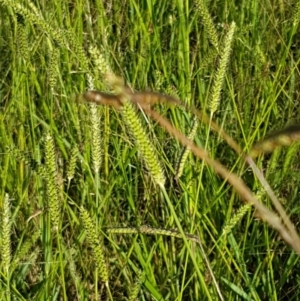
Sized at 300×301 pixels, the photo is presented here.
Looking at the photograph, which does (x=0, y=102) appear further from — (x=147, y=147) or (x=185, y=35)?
(x=147, y=147)

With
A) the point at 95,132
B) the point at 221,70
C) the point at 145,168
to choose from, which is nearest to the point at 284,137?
the point at 221,70

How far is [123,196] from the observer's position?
5.01ft

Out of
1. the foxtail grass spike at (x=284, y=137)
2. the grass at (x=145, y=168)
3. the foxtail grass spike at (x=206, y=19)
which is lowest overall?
the grass at (x=145, y=168)

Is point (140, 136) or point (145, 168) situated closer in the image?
point (140, 136)

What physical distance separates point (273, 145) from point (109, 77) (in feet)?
0.44

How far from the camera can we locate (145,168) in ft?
4.99

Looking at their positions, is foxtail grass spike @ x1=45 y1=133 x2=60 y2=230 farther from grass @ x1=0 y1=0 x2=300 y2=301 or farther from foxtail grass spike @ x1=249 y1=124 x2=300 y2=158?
foxtail grass spike @ x1=249 y1=124 x2=300 y2=158

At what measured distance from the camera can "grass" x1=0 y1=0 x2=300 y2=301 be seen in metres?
1.15

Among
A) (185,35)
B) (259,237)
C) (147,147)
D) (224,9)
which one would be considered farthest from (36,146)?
(147,147)

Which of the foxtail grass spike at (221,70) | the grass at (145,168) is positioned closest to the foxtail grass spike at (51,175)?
the grass at (145,168)

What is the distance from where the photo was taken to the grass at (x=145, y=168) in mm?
1153

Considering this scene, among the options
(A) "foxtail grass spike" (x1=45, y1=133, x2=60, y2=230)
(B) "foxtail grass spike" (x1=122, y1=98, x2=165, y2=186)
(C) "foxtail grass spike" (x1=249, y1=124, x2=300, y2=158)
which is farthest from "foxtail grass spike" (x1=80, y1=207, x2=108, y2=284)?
(C) "foxtail grass spike" (x1=249, y1=124, x2=300, y2=158)

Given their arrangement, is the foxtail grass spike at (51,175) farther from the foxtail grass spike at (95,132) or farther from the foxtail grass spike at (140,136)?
the foxtail grass spike at (140,136)

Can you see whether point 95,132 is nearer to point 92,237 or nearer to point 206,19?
point 92,237
